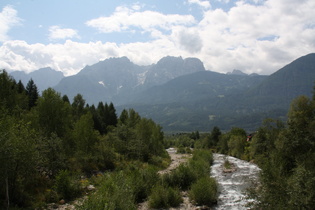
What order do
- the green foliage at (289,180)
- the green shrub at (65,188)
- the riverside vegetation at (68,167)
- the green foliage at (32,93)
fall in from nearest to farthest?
1. the green foliage at (289,180)
2. the riverside vegetation at (68,167)
3. the green shrub at (65,188)
4. the green foliage at (32,93)

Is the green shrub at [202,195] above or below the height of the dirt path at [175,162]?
above

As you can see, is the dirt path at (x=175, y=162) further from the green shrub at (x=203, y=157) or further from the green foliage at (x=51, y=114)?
the green foliage at (x=51, y=114)

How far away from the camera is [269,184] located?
16969 millimetres

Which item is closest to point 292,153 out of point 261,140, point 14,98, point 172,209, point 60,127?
point 172,209

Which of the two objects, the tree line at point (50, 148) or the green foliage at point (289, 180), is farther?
the tree line at point (50, 148)

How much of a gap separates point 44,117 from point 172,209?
25.3 m

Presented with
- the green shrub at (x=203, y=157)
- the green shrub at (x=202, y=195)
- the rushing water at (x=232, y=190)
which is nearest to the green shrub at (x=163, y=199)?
the green shrub at (x=202, y=195)

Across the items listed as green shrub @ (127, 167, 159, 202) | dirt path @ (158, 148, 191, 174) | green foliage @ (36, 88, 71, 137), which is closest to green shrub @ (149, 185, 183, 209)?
green shrub @ (127, 167, 159, 202)

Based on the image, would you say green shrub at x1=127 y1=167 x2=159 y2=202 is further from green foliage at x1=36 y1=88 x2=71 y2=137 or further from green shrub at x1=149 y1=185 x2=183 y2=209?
green foliage at x1=36 y1=88 x2=71 y2=137

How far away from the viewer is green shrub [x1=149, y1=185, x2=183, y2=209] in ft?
73.8

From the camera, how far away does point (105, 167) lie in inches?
1585

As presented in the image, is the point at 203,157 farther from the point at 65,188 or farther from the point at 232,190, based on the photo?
the point at 65,188

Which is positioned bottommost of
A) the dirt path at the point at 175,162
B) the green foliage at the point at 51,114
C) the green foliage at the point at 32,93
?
the dirt path at the point at 175,162

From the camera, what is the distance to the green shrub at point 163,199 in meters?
22.5
